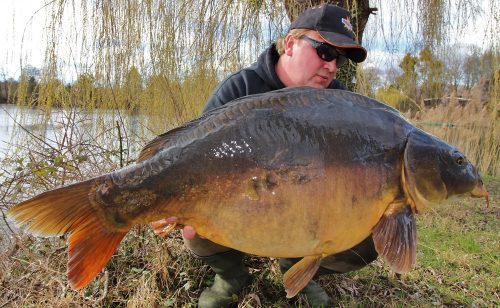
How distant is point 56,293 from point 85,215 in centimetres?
104

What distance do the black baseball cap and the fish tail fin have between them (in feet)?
3.74

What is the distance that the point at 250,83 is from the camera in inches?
88.0

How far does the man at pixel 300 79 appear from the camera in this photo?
2035 mm

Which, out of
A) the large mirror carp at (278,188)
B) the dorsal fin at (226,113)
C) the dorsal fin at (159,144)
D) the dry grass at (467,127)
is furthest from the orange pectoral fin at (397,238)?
the dry grass at (467,127)

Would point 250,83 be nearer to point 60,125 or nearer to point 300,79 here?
point 300,79

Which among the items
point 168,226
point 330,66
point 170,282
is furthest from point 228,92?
point 170,282

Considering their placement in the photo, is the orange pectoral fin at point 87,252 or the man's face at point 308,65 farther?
the man's face at point 308,65

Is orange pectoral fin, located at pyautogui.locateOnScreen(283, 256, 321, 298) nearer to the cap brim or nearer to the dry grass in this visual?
the cap brim

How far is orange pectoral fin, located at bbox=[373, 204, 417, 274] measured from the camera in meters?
1.48

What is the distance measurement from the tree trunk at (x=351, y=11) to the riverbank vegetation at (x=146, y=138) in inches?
0.7

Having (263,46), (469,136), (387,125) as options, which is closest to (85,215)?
(387,125)

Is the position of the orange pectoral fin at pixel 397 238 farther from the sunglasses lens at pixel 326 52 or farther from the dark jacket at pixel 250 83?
the dark jacket at pixel 250 83

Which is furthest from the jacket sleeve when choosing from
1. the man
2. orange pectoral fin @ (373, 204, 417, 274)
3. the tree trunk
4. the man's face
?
the tree trunk

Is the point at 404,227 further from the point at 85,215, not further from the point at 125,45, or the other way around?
the point at 125,45
